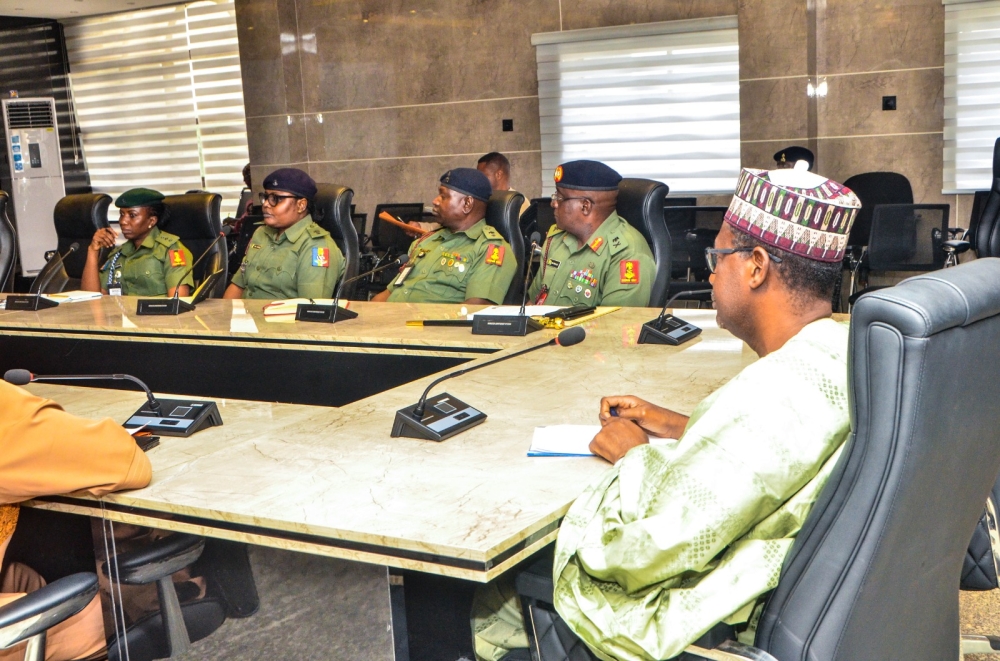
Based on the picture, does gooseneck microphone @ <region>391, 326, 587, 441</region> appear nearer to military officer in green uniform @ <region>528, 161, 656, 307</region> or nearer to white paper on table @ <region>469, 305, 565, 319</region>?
white paper on table @ <region>469, 305, 565, 319</region>

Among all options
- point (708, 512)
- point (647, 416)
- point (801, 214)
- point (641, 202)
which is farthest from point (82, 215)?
point (708, 512)

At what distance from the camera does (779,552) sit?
3.79 ft

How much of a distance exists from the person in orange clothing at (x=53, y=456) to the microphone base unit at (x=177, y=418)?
314 mm

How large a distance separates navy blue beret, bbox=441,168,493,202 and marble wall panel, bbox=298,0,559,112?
3441mm

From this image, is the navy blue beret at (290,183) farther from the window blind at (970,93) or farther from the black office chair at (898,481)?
the window blind at (970,93)

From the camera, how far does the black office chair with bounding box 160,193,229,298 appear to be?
4645mm

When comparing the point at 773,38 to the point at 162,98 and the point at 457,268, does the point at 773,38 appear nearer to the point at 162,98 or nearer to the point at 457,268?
the point at 457,268

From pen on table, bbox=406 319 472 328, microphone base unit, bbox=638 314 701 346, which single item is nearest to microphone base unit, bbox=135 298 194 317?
pen on table, bbox=406 319 472 328

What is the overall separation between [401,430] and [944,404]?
99 cm

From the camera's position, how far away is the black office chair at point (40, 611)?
1293mm

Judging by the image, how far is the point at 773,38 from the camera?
20.6 feet

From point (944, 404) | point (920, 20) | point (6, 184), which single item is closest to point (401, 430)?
point (944, 404)

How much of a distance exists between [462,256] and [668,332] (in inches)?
→ 61.7

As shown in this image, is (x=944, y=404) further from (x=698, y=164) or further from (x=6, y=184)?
(x=6, y=184)
